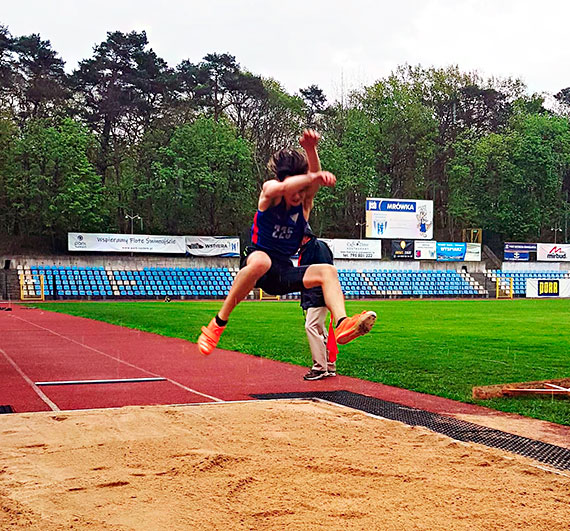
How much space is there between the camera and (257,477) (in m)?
5.04

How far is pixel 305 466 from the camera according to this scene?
17.5 ft

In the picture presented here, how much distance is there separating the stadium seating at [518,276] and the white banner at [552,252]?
1097 mm

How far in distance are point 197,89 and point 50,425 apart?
146 feet

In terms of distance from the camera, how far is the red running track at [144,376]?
8.53m

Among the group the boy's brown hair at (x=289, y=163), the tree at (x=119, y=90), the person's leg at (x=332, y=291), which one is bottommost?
the person's leg at (x=332, y=291)

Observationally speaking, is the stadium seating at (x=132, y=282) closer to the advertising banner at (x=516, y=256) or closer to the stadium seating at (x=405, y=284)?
the stadium seating at (x=405, y=284)

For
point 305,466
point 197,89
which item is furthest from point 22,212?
point 305,466

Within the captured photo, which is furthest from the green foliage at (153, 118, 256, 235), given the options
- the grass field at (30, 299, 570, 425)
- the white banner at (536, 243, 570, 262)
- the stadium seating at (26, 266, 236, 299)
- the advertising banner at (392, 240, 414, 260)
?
the white banner at (536, 243, 570, 262)

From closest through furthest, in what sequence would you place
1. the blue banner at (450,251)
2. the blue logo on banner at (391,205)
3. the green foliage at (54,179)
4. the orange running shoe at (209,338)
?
the orange running shoe at (209,338), the green foliage at (54,179), the blue logo on banner at (391,205), the blue banner at (450,251)

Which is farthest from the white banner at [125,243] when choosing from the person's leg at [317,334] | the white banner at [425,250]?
the person's leg at [317,334]

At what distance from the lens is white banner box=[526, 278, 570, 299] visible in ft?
152

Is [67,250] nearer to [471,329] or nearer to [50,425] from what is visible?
[471,329]

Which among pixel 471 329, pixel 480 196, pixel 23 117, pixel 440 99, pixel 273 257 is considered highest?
pixel 440 99

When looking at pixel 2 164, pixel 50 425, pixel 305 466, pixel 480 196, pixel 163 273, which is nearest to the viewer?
pixel 305 466
